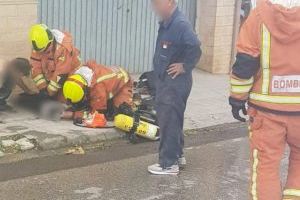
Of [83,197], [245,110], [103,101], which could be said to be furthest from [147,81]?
[245,110]

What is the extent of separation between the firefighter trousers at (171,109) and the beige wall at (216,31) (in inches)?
196

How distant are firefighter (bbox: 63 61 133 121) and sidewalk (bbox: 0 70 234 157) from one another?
0.29m

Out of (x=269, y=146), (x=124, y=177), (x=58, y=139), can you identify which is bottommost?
(x=124, y=177)

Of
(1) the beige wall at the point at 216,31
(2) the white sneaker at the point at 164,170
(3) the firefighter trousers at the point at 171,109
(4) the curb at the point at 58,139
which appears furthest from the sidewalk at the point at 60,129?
(1) the beige wall at the point at 216,31

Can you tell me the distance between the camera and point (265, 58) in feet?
12.9

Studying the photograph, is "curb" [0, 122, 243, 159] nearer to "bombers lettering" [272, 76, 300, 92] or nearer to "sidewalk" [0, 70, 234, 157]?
"sidewalk" [0, 70, 234, 157]

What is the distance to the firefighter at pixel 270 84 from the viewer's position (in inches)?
153

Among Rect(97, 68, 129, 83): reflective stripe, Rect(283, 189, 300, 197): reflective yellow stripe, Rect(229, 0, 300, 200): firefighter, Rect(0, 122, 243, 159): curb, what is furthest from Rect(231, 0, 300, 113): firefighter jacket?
Rect(97, 68, 129, 83): reflective stripe

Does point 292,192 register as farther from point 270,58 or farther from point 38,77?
point 38,77

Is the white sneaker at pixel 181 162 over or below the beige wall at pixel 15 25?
below

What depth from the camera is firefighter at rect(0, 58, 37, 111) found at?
7.13 meters

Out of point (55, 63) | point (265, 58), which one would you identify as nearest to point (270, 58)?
point (265, 58)

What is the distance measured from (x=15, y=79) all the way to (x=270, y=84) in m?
3.94

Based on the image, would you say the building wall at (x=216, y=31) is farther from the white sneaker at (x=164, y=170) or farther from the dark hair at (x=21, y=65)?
the white sneaker at (x=164, y=170)
